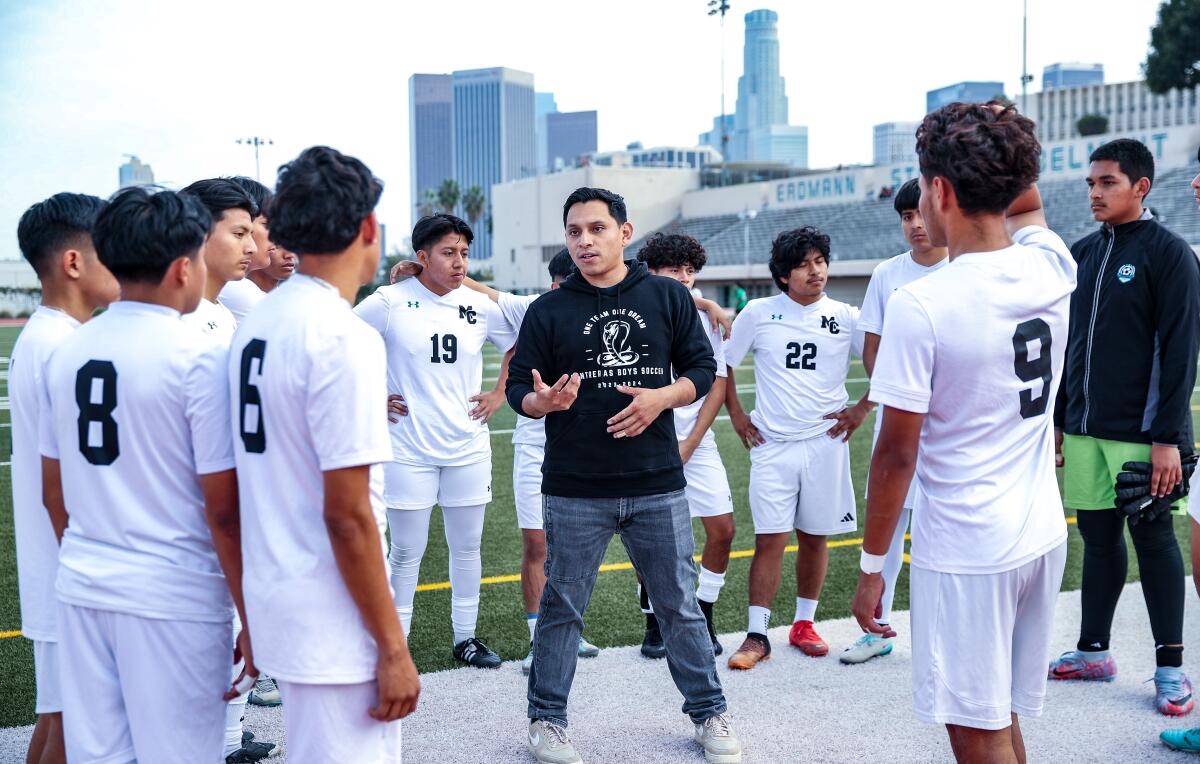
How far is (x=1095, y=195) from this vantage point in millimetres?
4473

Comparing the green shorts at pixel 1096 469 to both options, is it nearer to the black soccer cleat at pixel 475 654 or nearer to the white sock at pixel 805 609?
the white sock at pixel 805 609

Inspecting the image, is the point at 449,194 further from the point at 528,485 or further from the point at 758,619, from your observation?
the point at 758,619

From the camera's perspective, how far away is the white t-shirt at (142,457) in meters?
2.40

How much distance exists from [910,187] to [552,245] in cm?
7008

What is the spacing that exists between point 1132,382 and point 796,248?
172 cm

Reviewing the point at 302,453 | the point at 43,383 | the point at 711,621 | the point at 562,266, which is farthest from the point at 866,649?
the point at 43,383

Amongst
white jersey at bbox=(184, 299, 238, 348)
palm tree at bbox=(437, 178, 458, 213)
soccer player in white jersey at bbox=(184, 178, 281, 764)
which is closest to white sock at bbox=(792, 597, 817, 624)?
soccer player in white jersey at bbox=(184, 178, 281, 764)

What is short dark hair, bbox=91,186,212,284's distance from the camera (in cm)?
246

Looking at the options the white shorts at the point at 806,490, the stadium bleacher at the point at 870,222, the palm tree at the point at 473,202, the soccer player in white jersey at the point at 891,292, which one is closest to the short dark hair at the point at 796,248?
the soccer player in white jersey at the point at 891,292

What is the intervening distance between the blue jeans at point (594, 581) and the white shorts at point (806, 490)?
4.34ft

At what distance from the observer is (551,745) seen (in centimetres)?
389

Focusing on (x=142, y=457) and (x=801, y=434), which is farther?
(x=801, y=434)

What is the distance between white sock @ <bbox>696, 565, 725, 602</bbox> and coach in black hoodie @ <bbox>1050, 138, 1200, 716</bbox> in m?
1.77

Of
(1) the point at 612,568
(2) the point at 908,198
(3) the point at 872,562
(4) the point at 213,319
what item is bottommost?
(1) the point at 612,568
